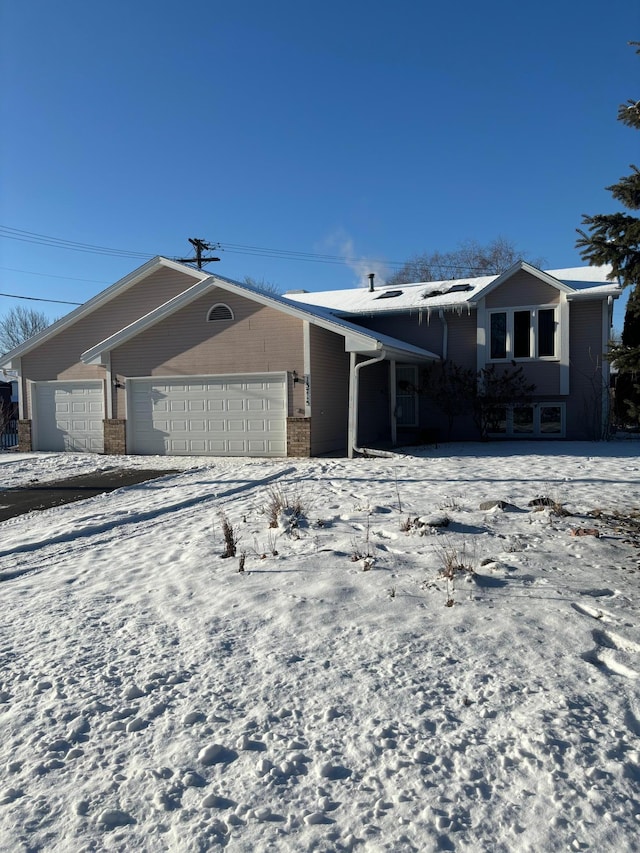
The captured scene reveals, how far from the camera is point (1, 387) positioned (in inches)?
1323

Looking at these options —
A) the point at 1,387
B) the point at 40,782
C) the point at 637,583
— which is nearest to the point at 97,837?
the point at 40,782

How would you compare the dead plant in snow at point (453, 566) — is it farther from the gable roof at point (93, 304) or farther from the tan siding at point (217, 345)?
the gable roof at point (93, 304)

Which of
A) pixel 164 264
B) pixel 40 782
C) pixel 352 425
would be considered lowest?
pixel 40 782

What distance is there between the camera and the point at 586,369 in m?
16.2

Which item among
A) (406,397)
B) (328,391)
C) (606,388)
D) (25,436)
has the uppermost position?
(606,388)

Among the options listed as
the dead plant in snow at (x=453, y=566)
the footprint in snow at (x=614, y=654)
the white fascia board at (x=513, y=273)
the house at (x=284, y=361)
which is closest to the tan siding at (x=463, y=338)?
the house at (x=284, y=361)

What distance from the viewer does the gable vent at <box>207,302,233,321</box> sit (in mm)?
14141

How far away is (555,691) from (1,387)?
36598 millimetres

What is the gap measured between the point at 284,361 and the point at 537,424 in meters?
7.98

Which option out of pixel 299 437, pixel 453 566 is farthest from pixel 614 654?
pixel 299 437

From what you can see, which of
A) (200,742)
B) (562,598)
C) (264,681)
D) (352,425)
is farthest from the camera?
(352,425)

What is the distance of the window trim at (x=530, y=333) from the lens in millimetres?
16297

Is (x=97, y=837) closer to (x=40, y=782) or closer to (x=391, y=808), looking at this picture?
(x=40, y=782)

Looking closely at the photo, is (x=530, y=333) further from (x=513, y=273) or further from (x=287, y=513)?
(x=287, y=513)
